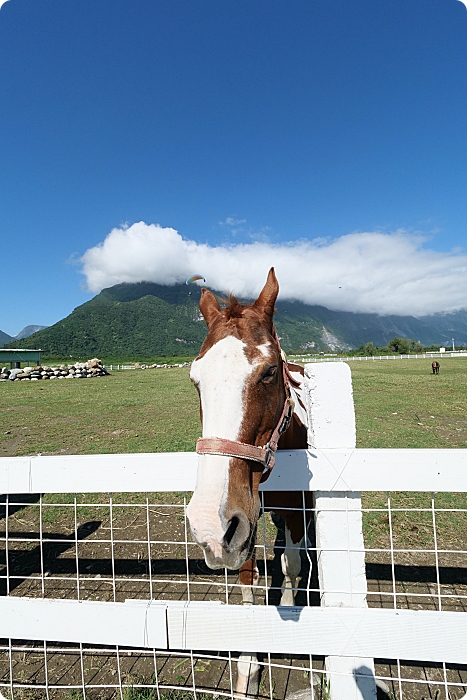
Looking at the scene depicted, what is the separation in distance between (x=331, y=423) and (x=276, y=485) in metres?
0.46

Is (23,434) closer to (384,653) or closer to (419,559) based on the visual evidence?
(419,559)

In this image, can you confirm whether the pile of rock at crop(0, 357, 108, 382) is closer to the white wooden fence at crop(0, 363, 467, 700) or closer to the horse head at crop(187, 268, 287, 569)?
the white wooden fence at crop(0, 363, 467, 700)

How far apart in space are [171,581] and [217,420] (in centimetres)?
103

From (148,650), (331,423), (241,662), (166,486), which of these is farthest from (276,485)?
(148,650)

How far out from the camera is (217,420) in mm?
1514

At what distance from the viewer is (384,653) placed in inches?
64.4

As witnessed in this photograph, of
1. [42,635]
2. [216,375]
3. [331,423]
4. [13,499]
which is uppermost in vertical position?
[216,375]

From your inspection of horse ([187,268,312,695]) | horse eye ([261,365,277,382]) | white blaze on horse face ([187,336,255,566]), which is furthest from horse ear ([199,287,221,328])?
horse eye ([261,365,277,382])

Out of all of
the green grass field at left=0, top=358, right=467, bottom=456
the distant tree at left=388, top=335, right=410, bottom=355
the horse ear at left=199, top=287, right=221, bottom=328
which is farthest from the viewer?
the distant tree at left=388, top=335, right=410, bottom=355

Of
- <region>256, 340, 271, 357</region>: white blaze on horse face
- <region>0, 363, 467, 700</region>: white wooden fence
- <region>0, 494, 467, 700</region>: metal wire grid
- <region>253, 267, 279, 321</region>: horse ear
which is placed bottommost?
<region>0, 494, 467, 700</region>: metal wire grid

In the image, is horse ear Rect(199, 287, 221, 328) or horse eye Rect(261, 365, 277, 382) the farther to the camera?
horse ear Rect(199, 287, 221, 328)

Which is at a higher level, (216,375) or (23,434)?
(216,375)

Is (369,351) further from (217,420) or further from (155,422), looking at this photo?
(217,420)

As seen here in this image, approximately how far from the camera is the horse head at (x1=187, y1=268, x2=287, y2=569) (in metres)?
1.32
